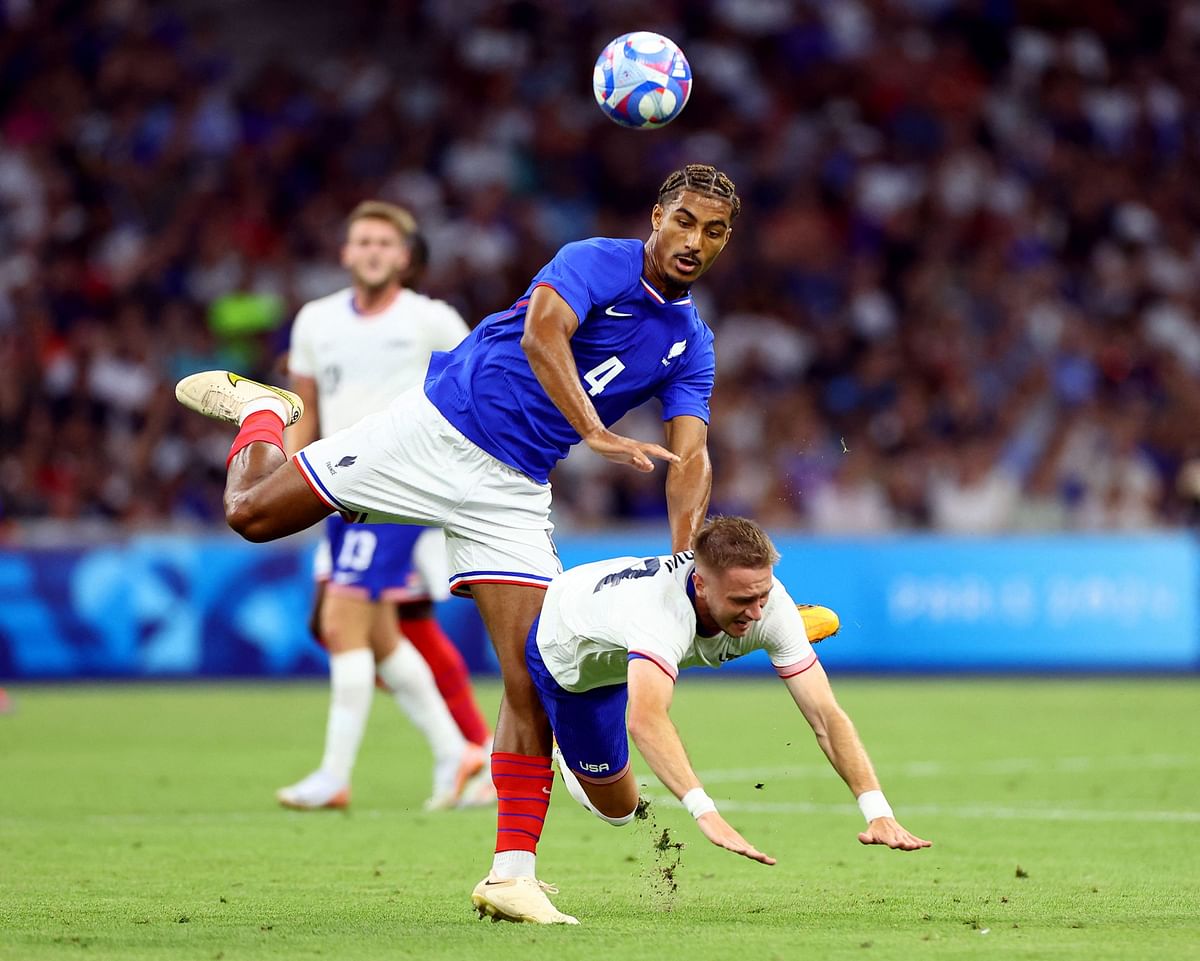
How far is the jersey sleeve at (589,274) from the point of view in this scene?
6.46 metres

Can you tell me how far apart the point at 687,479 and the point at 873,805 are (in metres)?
1.62

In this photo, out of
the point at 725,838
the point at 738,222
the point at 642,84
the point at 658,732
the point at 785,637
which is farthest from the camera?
the point at 738,222

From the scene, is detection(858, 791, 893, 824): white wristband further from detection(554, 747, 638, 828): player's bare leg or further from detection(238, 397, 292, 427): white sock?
detection(238, 397, 292, 427): white sock

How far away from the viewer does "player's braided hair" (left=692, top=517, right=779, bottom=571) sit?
18.6 ft

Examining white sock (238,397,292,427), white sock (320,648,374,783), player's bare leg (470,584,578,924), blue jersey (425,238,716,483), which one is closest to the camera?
player's bare leg (470,584,578,924)

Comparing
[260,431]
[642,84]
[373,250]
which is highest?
[642,84]

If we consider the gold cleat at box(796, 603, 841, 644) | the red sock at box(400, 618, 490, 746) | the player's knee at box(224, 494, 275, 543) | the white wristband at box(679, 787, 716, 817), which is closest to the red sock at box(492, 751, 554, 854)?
the white wristband at box(679, 787, 716, 817)

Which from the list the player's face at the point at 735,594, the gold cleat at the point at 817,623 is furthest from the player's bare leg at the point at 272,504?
the gold cleat at the point at 817,623

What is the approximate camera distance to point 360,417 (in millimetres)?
9625

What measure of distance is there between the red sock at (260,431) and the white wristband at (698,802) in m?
2.31

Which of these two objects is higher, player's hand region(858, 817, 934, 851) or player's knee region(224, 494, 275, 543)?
player's knee region(224, 494, 275, 543)

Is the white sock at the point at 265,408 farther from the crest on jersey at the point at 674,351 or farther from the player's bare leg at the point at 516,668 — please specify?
the crest on jersey at the point at 674,351

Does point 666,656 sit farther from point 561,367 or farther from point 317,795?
point 317,795

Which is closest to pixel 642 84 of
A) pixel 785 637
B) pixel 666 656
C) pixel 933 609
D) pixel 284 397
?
pixel 284 397
